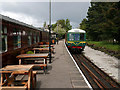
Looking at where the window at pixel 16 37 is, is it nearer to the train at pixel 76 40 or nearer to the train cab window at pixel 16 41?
the train cab window at pixel 16 41

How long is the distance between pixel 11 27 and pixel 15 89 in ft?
12.3

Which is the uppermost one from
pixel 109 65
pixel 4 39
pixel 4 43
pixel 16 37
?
pixel 16 37

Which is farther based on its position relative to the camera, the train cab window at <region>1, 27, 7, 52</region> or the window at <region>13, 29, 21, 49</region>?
the window at <region>13, 29, 21, 49</region>

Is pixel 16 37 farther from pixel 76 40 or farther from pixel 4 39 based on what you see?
pixel 76 40

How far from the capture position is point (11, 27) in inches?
247

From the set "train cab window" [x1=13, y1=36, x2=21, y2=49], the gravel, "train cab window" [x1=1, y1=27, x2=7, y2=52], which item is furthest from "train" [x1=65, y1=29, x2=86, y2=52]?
"train cab window" [x1=1, y1=27, x2=7, y2=52]

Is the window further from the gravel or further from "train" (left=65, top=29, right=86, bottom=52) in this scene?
"train" (left=65, top=29, right=86, bottom=52)

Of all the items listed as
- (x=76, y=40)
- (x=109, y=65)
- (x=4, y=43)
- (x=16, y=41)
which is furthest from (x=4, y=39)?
(x=76, y=40)

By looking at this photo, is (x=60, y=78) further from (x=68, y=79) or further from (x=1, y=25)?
(x=1, y=25)

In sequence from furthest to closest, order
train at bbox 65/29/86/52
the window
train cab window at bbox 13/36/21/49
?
train at bbox 65/29/86/52 < train cab window at bbox 13/36/21/49 < the window

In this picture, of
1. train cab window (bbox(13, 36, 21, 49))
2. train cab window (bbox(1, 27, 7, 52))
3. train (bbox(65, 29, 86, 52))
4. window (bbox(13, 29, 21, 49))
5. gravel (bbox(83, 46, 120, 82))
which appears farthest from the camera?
train (bbox(65, 29, 86, 52))

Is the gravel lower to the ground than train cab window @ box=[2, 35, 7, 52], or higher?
lower

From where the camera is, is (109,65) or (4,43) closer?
(4,43)

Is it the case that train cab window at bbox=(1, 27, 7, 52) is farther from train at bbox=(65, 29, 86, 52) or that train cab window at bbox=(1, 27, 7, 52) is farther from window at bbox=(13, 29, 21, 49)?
train at bbox=(65, 29, 86, 52)
